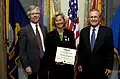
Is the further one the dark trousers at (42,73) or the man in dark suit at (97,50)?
the dark trousers at (42,73)

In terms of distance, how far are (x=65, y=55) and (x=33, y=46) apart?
0.38 metres

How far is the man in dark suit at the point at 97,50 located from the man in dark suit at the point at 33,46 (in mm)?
494

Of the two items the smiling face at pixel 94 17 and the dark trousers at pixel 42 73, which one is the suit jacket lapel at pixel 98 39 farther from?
the dark trousers at pixel 42 73

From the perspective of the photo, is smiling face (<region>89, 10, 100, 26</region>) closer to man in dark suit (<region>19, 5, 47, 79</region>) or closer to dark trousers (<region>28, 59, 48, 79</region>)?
man in dark suit (<region>19, 5, 47, 79</region>)

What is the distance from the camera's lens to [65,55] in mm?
3174

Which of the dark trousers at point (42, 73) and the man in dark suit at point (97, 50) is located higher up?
the man in dark suit at point (97, 50)

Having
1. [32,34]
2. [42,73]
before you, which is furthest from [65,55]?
[32,34]

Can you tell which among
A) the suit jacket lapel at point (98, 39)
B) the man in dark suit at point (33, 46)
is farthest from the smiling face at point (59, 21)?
the suit jacket lapel at point (98, 39)

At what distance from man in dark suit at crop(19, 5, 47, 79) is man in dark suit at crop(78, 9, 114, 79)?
49 cm

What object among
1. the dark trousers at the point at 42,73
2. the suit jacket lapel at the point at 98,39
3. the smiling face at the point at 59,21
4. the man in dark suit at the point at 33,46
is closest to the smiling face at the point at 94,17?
the suit jacket lapel at the point at 98,39

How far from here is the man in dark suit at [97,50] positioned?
10.2ft

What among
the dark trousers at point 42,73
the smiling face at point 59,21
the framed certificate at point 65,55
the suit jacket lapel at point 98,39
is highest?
the smiling face at point 59,21

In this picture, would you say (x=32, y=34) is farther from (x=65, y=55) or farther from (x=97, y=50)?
(x=97, y=50)

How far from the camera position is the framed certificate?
3162 millimetres
